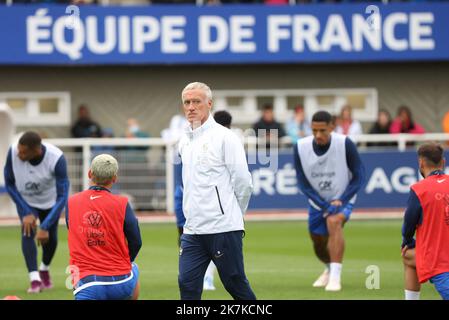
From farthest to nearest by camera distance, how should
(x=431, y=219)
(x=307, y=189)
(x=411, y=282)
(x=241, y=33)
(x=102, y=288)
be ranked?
(x=241, y=33) < (x=307, y=189) < (x=411, y=282) < (x=431, y=219) < (x=102, y=288)

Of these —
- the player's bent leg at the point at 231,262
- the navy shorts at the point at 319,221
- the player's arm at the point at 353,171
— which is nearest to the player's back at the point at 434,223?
the player's bent leg at the point at 231,262

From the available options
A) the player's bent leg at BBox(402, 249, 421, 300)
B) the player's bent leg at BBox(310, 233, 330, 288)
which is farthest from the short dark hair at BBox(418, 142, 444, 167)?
the player's bent leg at BBox(310, 233, 330, 288)

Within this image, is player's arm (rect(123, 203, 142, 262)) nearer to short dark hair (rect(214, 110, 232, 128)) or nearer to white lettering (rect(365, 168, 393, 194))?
short dark hair (rect(214, 110, 232, 128))

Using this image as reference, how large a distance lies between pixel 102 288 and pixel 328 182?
18.6 ft

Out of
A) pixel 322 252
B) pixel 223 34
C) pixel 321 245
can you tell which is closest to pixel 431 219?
pixel 321 245

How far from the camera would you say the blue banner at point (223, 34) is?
27109 mm

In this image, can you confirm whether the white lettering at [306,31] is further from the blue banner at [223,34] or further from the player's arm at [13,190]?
the player's arm at [13,190]

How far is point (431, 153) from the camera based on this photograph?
1005cm

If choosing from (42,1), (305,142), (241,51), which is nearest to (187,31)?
(241,51)

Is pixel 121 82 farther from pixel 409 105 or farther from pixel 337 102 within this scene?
pixel 409 105

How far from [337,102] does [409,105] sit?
183 cm

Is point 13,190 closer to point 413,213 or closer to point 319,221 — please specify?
point 319,221

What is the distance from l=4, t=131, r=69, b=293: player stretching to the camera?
13.7 m

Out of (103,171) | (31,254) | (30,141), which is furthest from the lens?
(31,254)
